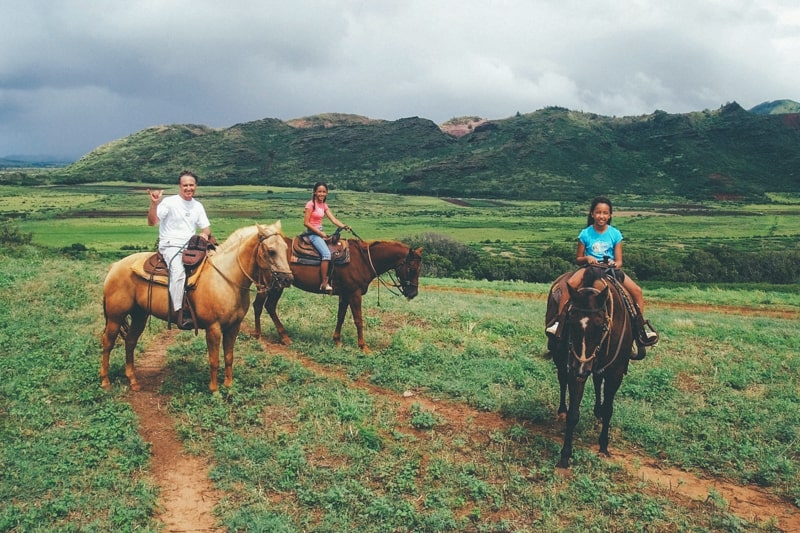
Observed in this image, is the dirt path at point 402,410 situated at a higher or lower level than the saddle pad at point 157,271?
lower

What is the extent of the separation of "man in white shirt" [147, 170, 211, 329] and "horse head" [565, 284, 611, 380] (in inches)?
249

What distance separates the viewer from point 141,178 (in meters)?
170

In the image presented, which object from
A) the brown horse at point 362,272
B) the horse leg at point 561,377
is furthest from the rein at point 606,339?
the brown horse at point 362,272

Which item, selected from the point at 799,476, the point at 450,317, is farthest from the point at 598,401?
the point at 450,317

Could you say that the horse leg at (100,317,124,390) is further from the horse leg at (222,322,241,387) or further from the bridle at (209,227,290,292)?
the bridle at (209,227,290,292)

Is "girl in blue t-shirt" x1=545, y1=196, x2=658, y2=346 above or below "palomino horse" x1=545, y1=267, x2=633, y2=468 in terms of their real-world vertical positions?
above

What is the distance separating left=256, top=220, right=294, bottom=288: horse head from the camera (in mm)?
8680

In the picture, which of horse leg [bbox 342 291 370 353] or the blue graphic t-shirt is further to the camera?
horse leg [bbox 342 291 370 353]

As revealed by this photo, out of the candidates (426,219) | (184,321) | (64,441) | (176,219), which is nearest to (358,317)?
(184,321)

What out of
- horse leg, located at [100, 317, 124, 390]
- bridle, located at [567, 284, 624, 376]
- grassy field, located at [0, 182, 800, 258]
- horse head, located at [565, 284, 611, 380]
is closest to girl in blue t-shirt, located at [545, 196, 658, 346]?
bridle, located at [567, 284, 624, 376]

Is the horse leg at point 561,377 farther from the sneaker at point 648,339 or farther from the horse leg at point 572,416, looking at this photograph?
the sneaker at point 648,339

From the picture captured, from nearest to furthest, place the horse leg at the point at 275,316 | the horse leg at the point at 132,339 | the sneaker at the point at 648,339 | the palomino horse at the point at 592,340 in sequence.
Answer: the palomino horse at the point at 592,340 < the sneaker at the point at 648,339 < the horse leg at the point at 132,339 < the horse leg at the point at 275,316

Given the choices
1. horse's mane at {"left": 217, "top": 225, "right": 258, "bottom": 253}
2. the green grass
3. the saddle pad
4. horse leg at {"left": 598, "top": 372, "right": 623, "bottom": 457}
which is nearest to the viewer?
the green grass

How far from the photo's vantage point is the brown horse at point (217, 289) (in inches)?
344
